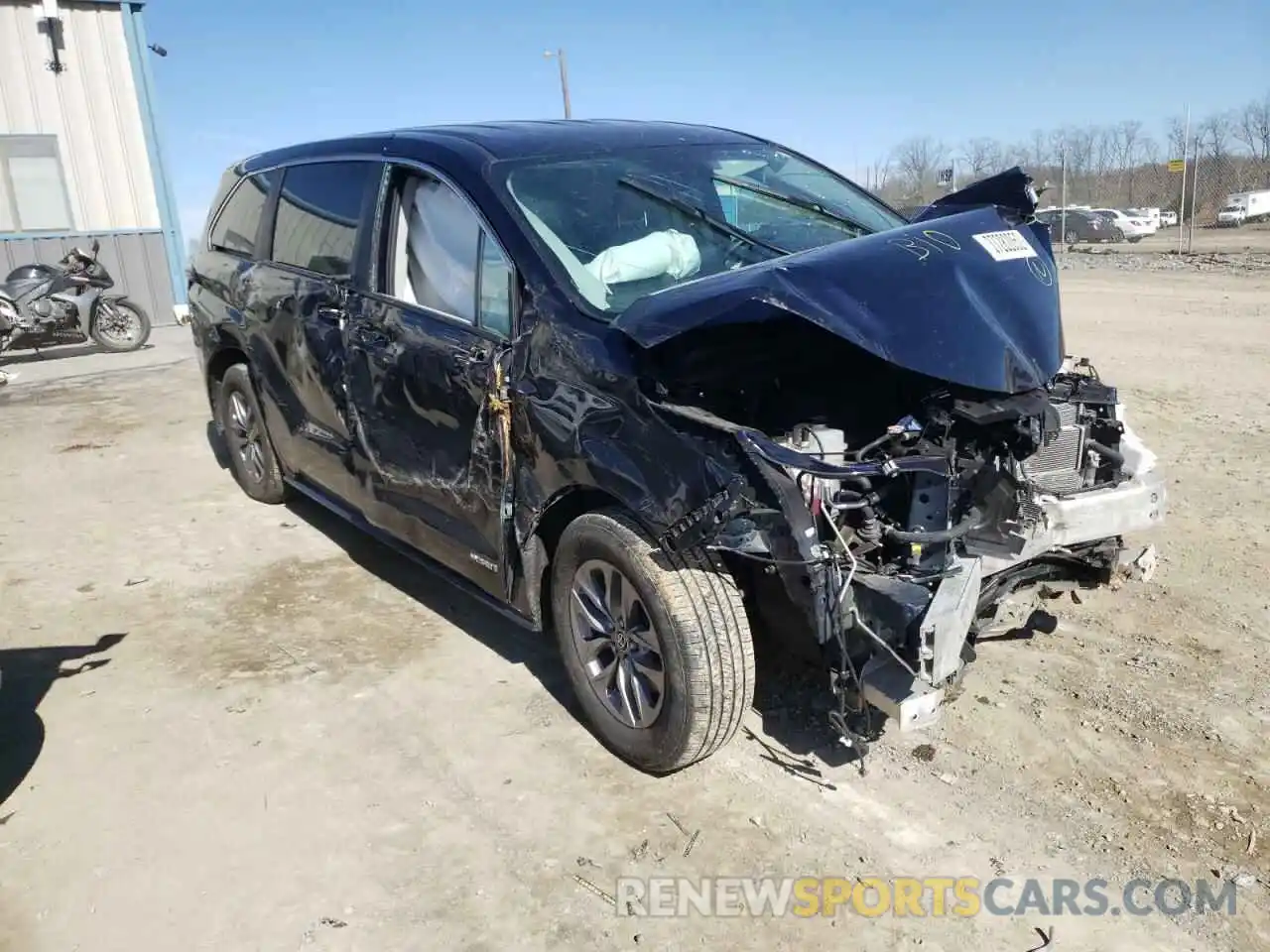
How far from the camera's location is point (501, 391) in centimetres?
324

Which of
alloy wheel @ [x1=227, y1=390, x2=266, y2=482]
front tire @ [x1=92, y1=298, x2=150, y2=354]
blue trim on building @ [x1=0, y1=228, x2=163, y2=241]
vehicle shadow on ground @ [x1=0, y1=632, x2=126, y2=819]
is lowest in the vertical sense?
vehicle shadow on ground @ [x1=0, y1=632, x2=126, y2=819]

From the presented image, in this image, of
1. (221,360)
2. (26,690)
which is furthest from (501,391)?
(221,360)

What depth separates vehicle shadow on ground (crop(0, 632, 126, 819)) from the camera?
3297mm

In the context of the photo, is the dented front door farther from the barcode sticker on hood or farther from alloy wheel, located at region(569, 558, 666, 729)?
the barcode sticker on hood

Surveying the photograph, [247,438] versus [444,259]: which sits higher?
[444,259]

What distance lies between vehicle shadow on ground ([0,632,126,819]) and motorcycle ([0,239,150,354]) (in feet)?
29.6

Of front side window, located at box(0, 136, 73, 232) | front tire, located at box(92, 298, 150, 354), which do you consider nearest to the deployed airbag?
front tire, located at box(92, 298, 150, 354)

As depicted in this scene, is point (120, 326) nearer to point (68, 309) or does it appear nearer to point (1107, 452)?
point (68, 309)

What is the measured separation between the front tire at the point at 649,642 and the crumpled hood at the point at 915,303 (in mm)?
645

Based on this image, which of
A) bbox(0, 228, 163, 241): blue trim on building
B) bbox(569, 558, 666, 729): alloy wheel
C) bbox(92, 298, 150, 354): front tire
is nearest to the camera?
bbox(569, 558, 666, 729): alloy wheel

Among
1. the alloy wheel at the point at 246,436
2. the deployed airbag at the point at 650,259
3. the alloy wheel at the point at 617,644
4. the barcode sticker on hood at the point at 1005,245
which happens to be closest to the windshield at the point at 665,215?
the deployed airbag at the point at 650,259

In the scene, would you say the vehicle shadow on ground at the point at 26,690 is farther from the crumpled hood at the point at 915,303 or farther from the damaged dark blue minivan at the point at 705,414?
the crumpled hood at the point at 915,303

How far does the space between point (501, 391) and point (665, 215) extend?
93cm

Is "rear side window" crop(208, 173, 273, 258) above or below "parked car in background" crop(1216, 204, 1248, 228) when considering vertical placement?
above
